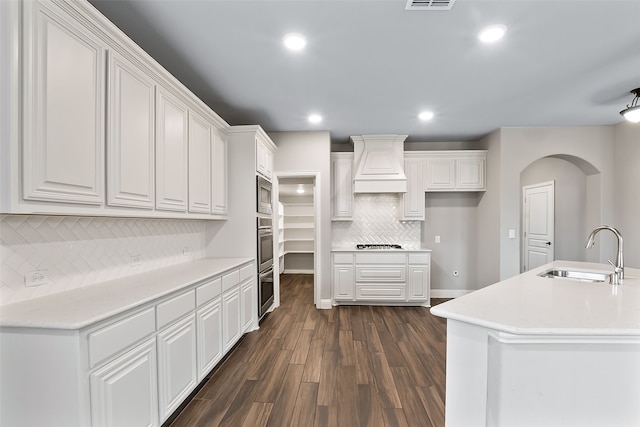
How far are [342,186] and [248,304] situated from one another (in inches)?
94.5

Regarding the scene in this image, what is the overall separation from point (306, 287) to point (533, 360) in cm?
487

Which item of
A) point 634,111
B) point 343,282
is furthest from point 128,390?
point 634,111

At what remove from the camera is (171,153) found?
7.91ft

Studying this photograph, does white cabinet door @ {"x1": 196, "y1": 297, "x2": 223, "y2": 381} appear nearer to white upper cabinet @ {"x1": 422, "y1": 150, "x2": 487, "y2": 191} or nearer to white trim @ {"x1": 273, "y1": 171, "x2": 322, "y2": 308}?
white trim @ {"x1": 273, "y1": 171, "x2": 322, "y2": 308}

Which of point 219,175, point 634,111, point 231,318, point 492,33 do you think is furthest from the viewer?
point 219,175

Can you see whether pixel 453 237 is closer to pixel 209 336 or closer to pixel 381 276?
pixel 381 276

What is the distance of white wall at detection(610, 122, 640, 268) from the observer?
3.89m

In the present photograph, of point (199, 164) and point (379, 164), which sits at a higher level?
point (379, 164)

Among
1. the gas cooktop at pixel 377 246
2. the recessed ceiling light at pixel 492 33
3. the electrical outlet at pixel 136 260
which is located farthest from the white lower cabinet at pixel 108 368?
the gas cooktop at pixel 377 246

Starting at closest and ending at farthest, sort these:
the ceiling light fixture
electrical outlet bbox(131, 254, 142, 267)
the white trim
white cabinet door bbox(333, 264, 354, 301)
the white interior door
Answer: electrical outlet bbox(131, 254, 142, 267) < the ceiling light fixture < the white trim < white cabinet door bbox(333, 264, 354, 301) < the white interior door

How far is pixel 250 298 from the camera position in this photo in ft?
11.2

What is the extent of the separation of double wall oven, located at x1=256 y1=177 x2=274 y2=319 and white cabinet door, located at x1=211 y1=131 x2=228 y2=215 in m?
0.40

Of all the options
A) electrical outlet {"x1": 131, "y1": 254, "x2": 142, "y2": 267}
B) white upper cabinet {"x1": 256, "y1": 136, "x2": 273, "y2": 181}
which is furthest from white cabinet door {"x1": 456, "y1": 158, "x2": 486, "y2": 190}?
electrical outlet {"x1": 131, "y1": 254, "x2": 142, "y2": 267}

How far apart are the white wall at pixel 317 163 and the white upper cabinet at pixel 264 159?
Result: 0.20 meters
